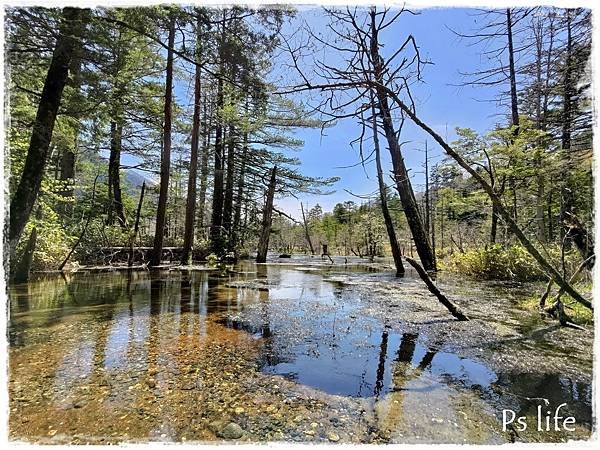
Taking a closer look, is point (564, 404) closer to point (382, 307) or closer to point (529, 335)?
point (529, 335)

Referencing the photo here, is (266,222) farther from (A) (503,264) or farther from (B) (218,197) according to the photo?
(A) (503,264)

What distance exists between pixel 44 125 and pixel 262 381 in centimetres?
522

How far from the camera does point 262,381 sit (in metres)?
2.39

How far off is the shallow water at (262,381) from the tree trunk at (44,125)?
1.40 metres

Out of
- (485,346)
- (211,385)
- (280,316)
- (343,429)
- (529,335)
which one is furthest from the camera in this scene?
(280,316)

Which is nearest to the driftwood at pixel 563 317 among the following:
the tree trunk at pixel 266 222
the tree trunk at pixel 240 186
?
the tree trunk at pixel 266 222

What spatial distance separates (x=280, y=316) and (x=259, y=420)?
264cm

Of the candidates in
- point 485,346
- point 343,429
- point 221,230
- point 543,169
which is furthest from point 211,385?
point 221,230

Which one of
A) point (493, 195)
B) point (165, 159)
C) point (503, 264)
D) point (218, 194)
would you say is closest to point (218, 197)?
point (218, 194)

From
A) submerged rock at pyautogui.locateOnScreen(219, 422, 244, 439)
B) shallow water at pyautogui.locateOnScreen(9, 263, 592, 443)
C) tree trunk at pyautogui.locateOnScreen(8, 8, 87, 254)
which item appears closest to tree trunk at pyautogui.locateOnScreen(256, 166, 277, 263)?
tree trunk at pyautogui.locateOnScreen(8, 8, 87, 254)

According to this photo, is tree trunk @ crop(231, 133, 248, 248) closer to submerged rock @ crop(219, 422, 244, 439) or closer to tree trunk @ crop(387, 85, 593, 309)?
tree trunk @ crop(387, 85, 593, 309)

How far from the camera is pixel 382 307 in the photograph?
5160 mm

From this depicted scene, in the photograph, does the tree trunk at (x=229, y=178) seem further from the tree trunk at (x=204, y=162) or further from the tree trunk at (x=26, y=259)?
the tree trunk at (x=26, y=259)

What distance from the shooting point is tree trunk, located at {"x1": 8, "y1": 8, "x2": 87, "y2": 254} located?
15.8 feet
